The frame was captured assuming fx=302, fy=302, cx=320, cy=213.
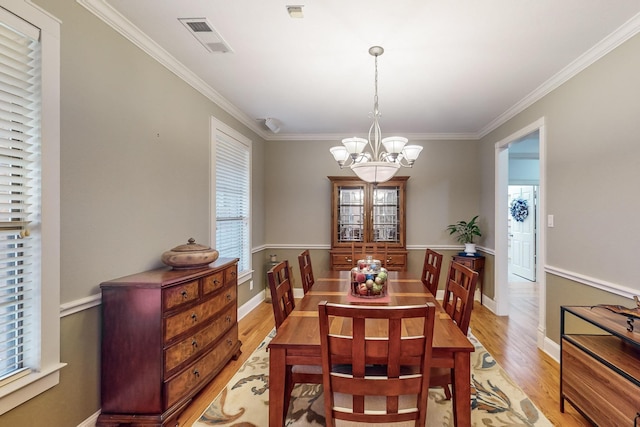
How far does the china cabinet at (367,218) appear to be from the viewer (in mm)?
4527

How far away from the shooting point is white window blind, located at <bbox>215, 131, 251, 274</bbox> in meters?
3.49

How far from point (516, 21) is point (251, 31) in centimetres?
178

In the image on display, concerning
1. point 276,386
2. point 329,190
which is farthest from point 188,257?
point 329,190

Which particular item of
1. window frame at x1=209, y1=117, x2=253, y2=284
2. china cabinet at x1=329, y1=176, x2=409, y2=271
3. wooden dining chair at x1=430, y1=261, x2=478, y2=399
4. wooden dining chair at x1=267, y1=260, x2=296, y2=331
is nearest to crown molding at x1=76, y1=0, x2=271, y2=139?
window frame at x1=209, y1=117, x2=253, y2=284

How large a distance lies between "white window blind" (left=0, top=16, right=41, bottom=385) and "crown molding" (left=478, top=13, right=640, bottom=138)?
3.56 metres

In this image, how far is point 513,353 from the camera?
2930mm

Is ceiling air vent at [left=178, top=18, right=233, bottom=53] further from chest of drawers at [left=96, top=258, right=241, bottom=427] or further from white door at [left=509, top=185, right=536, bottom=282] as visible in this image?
white door at [left=509, top=185, right=536, bottom=282]

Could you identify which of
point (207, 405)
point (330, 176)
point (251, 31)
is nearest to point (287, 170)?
point (330, 176)

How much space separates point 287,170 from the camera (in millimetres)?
4973

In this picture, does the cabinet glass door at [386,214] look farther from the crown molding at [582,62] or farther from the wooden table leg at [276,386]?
the wooden table leg at [276,386]

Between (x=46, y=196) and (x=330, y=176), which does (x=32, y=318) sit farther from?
(x=330, y=176)

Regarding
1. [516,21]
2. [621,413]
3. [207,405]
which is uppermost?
[516,21]

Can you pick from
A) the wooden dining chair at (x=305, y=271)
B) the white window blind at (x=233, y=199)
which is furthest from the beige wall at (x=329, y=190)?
A: the wooden dining chair at (x=305, y=271)

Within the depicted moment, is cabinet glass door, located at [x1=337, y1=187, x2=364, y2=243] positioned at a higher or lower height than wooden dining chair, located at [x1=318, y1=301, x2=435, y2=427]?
higher
